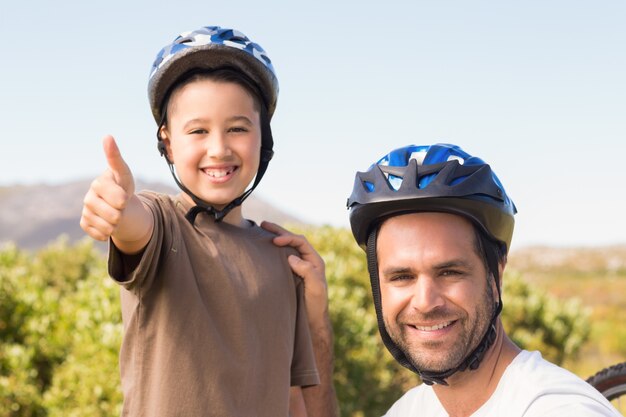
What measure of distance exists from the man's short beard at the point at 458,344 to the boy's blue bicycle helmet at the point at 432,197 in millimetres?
15

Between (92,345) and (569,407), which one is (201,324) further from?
(92,345)

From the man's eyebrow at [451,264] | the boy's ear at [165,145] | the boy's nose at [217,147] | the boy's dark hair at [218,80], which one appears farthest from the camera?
the boy's ear at [165,145]

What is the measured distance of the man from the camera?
2432mm

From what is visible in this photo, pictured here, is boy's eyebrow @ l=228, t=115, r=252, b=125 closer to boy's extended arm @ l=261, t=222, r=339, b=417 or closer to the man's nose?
boy's extended arm @ l=261, t=222, r=339, b=417

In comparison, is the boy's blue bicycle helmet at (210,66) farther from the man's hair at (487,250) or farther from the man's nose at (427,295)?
the man's hair at (487,250)

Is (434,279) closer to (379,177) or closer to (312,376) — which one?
(379,177)

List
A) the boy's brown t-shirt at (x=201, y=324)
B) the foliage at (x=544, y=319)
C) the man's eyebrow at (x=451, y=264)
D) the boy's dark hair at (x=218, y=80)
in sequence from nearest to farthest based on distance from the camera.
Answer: the man's eyebrow at (x=451, y=264)
the boy's brown t-shirt at (x=201, y=324)
the boy's dark hair at (x=218, y=80)
the foliage at (x=544, y=319)

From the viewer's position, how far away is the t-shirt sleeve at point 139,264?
251cm

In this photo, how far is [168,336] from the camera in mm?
2660

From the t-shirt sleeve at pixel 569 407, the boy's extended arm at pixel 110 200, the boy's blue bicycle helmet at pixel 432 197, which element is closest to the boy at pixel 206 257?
the boy's extended arm at pixel 110 200

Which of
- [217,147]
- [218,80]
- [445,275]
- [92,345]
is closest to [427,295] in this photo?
[445,275]

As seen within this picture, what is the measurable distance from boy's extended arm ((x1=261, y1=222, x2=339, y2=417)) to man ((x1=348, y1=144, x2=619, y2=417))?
22.5 inches

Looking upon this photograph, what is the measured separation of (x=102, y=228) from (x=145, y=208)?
0.25m

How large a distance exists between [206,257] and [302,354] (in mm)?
684
